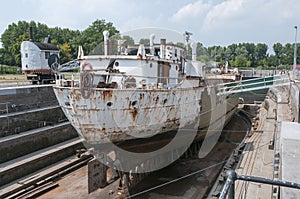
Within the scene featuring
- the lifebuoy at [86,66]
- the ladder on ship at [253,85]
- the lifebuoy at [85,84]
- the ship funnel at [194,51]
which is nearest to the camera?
the lifebuoy at [85,84]

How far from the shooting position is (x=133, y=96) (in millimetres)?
9359

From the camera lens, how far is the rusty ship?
9188 millimetres

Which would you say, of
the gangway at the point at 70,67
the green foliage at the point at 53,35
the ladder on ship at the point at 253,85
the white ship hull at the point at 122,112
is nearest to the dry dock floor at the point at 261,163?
the ladder on ship at the point at 253,85

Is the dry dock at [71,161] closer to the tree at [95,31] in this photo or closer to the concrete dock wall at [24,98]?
the concrete dock wall at [24,98]

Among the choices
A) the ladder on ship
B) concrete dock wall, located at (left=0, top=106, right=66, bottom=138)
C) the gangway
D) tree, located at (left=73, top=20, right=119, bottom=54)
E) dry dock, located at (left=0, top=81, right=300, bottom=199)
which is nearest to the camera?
dry dock, located at (left=0, top=81, right=300, bottom=199)

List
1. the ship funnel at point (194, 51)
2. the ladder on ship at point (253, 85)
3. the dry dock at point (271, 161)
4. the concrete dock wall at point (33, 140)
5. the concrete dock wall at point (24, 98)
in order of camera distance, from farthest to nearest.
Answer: the concrete dock wall at point (24, 98), the ladder on ship at point (253, 85), the ship funnel at point (194, 51), the concrete dock wall at point (33, 140), the dry dock at point (271, 161)

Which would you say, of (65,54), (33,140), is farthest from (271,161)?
(65,54)

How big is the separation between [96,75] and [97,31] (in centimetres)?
5183

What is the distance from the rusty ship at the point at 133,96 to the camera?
919 centimetres

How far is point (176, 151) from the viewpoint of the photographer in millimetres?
13094

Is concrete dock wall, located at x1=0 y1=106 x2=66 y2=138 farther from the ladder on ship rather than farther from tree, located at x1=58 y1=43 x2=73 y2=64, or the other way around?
tree, located at x1=58 y1=43 x2=73 y2=64

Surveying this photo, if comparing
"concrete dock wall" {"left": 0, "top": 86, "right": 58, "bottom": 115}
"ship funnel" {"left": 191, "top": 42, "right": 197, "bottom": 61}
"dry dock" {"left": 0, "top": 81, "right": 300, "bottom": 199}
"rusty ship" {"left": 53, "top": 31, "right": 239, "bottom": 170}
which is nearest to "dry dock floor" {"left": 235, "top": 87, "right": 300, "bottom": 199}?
"dry dock" {"left": 0, "top": 81, "right": 300, "bottom": 199}

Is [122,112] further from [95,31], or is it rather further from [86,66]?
[95,31]

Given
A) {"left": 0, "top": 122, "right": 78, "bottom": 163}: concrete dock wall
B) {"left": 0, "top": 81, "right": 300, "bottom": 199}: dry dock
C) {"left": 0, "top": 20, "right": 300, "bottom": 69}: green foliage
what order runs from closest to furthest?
{"left": 0, "top": 81, "right": 300, "bottom": 199}: dry dock
{"left": 0, "top": 122, "right": 78, "bottom": 163}: concrete dock wall
{"left": 0, "top": 20, "right": 300, "bottom": 69}: green foliage
